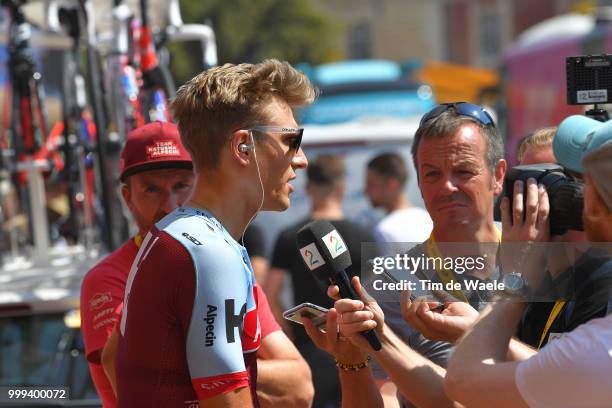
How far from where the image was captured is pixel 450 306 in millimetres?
2742

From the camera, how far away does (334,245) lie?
2785 mm

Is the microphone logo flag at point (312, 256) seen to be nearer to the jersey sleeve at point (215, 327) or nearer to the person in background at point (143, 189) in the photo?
the jersey sleeve at point (215, 327)

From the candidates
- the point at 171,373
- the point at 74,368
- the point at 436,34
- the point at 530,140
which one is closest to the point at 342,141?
the point at 74,368

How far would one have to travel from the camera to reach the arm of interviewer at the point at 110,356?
2943mm

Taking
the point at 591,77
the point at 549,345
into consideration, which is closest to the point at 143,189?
the point at 591,77

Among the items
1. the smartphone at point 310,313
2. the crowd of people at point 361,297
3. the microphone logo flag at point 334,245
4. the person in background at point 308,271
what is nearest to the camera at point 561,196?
the crowd of people at point 361,297

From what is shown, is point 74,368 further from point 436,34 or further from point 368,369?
point 436,34

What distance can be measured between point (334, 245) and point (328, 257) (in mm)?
34

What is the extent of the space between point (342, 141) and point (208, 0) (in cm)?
3621

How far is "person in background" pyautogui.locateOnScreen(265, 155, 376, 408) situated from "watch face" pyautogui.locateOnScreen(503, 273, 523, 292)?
123 inches

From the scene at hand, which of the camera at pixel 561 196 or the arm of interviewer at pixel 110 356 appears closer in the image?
the camera at pixel 561 196

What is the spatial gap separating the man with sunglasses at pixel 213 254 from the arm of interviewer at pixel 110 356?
1.12 ft

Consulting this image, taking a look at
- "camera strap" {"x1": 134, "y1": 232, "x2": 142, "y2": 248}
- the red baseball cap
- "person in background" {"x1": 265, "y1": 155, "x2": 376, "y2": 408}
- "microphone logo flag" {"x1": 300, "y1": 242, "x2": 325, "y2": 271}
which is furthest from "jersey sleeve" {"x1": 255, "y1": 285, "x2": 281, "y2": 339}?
"person in background" {"x1": 265, "y1": 155, "x2": 376, "y2": 408}

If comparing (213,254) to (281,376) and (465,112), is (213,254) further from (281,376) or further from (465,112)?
(465,112)
